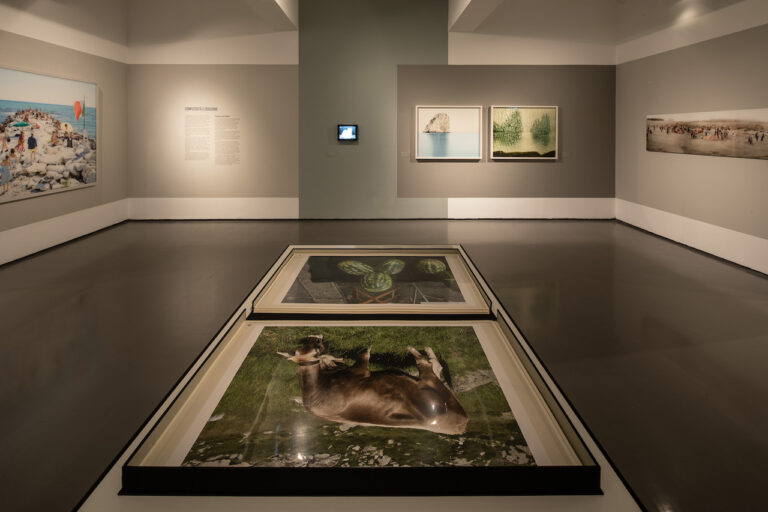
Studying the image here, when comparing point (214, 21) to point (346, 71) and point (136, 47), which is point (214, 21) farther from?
point (346, 71)

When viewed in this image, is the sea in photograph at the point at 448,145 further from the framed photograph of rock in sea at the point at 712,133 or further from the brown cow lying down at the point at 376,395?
the brown cow lying down at the point at 376,395

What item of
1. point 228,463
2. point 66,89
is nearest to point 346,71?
point 66,89

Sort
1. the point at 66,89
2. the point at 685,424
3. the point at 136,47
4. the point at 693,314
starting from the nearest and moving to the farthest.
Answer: the point at 685,424, the point at 693,314, the point at 66,89, the point at 136,47

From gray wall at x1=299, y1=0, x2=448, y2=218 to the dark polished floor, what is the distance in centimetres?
300

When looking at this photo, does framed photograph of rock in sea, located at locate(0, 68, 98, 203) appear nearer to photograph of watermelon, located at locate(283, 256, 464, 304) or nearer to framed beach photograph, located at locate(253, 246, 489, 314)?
framed beach photograph, located at locate(253, 246, 489, 314)

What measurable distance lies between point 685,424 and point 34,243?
31.6ft

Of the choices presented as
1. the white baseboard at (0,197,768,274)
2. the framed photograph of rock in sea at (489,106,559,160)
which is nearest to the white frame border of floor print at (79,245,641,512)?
the white baseboard at (0,197,768,274)

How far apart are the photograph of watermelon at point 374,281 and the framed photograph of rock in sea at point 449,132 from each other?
5.79 meters

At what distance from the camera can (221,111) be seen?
13977 millimetres

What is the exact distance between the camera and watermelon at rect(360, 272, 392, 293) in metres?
7.22

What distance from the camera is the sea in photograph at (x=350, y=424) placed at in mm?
3426

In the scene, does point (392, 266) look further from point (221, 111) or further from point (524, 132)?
point (221, 111)

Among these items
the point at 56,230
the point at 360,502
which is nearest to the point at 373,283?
the point at 360,502

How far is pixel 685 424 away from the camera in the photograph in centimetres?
425
